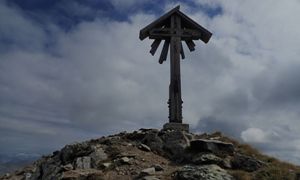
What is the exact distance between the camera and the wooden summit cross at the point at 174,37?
18.8m

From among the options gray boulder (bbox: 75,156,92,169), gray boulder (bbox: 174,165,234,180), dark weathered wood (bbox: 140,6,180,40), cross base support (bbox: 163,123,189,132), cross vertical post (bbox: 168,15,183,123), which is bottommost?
gray boulder (bbox: 174,165,234,180)

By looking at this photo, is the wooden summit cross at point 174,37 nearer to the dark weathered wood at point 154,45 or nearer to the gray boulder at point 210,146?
the dark weathered wood at point 154,45

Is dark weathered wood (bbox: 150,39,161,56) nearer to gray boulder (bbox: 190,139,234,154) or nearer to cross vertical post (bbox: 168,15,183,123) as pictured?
cross vertical post (bbox: 168,15,183,123)

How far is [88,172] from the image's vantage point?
14109mm

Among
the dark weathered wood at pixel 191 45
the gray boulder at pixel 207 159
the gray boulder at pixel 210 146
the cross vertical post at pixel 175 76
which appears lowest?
the gray boulder at pixel 207 159

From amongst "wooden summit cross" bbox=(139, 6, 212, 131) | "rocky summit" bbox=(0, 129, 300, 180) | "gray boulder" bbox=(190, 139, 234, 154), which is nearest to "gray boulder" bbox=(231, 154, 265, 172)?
"rocky summit" bbox=(0, 129, 300, 180)

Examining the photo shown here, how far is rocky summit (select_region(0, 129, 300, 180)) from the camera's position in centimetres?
1362

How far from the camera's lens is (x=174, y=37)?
19.3 metres

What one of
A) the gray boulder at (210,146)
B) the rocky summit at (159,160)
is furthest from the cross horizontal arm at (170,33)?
the gray boulder at (210,146)

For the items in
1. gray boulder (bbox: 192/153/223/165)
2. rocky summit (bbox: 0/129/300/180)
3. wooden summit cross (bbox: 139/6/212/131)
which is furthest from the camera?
wooden summit cross (bbox: 139/6/212/131)

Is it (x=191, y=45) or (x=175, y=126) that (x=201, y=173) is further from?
(x=191, y=45)

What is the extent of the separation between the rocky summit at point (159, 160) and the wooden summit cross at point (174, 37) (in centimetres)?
175

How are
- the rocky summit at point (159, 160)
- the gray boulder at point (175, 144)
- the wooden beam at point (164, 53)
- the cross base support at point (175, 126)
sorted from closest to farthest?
the rocky summit at point (159, 160), the gray boulder at point (175, 144), the cross base support at point (175, 126), the wooden beam at point (164, 53)

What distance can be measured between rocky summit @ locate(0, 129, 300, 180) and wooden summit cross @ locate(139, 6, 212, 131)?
1.75 metres
